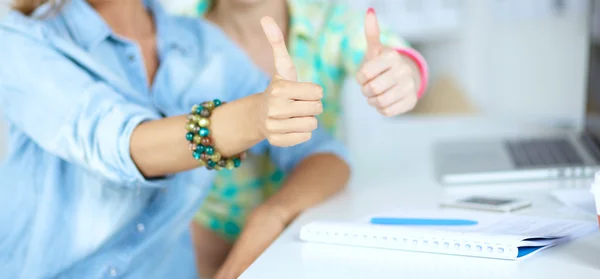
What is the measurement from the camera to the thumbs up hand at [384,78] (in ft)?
2.65

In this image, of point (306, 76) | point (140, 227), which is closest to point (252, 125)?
point (140, 227)

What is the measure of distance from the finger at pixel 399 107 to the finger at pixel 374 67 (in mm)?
48

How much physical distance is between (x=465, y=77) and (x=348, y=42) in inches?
37.3

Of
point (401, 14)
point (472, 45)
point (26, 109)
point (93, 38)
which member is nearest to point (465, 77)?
point (472, 45)

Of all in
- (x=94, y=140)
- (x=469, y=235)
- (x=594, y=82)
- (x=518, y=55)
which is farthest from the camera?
(x=518, y=55)

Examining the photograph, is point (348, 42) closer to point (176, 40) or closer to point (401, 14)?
point (176, 40)

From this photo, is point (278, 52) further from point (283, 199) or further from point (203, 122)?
point (283, 199)

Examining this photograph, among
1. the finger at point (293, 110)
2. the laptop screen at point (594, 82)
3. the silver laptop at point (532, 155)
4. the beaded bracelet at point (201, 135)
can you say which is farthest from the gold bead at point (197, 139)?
the laptop screen at point (594, 82)

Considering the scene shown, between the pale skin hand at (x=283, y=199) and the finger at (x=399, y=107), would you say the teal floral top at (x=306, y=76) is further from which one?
the finger at (x=399, y=107)

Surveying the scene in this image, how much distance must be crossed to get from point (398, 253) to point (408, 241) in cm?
2

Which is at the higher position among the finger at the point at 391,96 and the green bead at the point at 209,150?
the finger at the point at 391,96

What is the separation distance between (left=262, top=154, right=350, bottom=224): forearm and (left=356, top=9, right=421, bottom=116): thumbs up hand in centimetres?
18

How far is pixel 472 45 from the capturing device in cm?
197

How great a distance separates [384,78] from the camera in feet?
2.68
